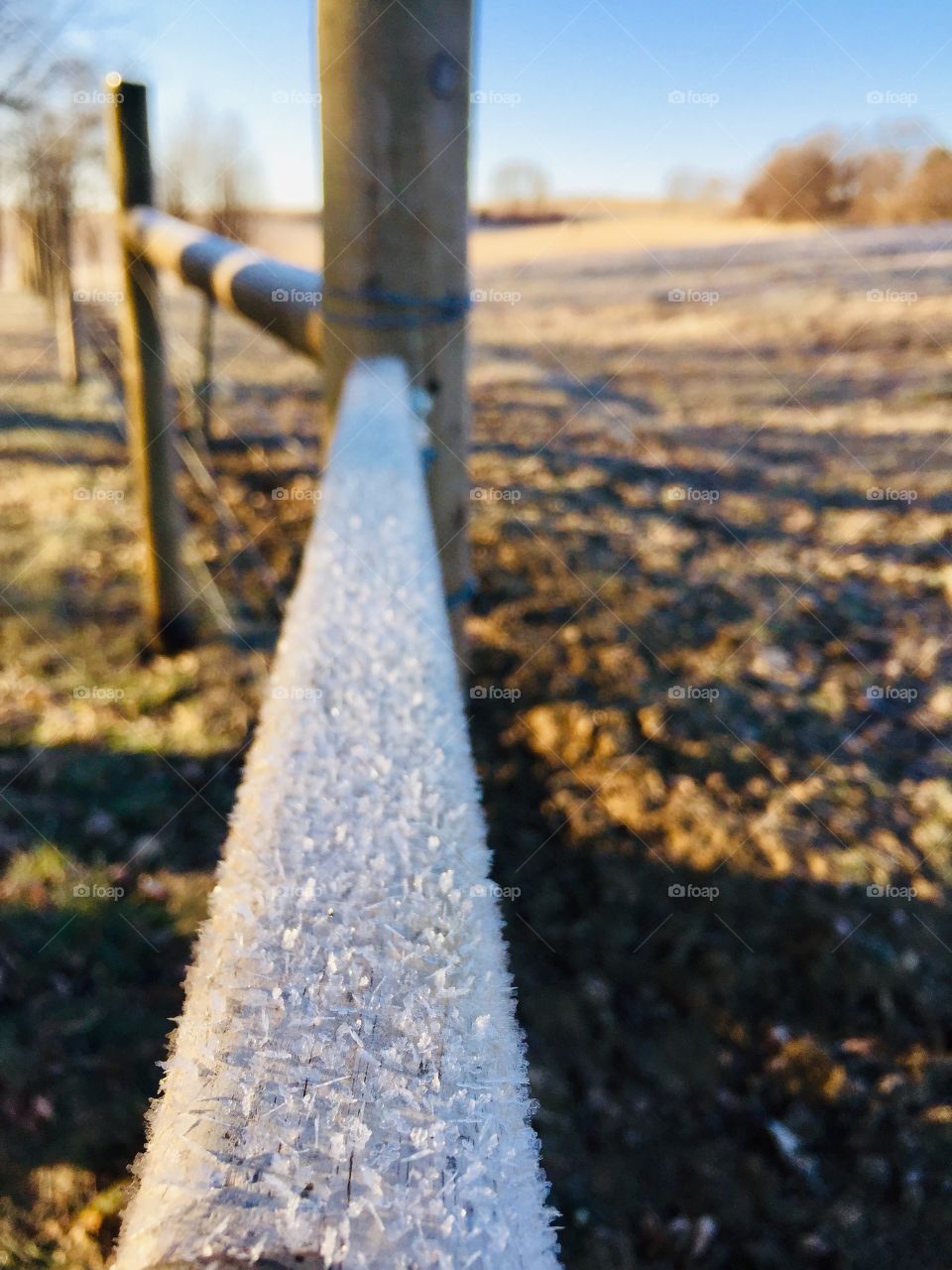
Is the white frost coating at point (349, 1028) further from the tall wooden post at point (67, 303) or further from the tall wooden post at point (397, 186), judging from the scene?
the tall wooden post at point (67, 303)

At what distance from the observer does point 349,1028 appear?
0.49 metres

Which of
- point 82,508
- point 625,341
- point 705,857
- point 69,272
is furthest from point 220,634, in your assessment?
point 625,341

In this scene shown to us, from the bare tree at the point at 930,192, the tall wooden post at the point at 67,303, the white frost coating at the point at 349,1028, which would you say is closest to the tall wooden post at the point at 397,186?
the white frost coating at the point at 349,1028

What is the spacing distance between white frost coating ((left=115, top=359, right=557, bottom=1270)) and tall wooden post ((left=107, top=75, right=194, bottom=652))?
3.60m

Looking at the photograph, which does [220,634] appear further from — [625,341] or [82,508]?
[625,341]

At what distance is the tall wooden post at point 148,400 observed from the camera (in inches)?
143

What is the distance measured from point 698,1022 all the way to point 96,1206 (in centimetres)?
168

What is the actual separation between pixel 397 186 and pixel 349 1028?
165cm

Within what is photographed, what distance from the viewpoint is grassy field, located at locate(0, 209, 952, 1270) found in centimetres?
210

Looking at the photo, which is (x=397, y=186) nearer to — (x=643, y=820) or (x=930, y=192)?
(x=643, y=820)

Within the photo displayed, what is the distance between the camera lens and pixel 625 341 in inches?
412

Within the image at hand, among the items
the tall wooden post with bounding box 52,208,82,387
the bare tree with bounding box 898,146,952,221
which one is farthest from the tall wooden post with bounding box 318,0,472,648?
the bare tree with bounding box 898,146,952,221

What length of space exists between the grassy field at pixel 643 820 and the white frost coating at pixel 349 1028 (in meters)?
1.84

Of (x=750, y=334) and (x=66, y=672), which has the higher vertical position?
(x=750, y=334)
